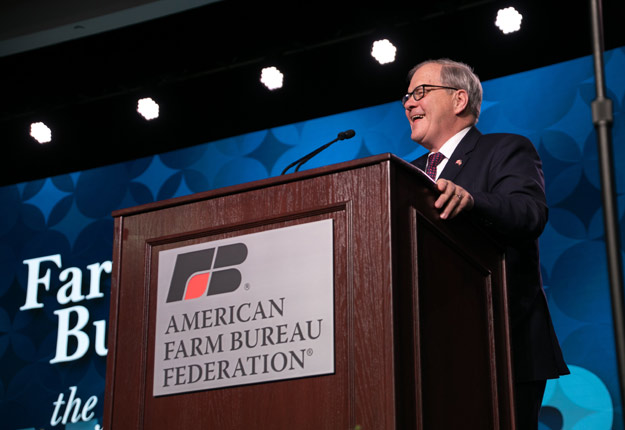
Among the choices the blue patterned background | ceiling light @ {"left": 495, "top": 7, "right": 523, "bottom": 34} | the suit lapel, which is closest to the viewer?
the suit lapel

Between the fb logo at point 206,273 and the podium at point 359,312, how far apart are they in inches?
0.9

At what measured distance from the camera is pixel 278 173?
4.94 m

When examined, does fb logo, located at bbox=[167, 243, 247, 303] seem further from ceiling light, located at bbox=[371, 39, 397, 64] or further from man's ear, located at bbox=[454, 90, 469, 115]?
ceiling light, located at bbox=[371, 39, 397, 64]

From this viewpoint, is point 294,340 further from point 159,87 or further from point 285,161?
point 159,87

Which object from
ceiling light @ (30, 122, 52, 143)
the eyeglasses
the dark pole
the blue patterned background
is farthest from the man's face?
ceiling light @ (30, 122, 52, 143)

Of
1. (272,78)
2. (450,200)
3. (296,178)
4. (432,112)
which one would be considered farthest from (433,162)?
(272,78)

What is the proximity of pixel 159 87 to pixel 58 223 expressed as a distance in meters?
1.09

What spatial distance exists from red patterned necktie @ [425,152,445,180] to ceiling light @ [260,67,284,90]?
8.20 feet

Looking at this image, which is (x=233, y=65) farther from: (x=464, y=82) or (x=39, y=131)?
(x=464, y=82)

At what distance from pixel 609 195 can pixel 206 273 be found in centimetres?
79

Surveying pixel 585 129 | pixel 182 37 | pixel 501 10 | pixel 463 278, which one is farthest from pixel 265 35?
pixel 463 278

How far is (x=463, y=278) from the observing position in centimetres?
183

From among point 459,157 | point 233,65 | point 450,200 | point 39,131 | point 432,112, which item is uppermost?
point 233,65

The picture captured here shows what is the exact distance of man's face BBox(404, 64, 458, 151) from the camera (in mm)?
2588
